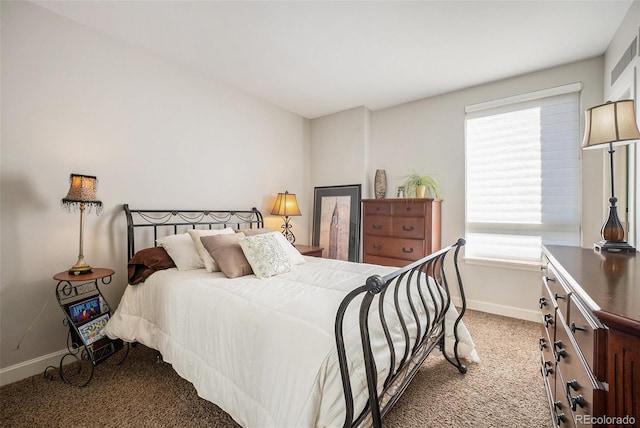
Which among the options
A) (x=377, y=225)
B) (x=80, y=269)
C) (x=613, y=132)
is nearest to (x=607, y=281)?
(x=613, y=132)

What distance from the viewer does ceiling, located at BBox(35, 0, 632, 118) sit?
198 cm

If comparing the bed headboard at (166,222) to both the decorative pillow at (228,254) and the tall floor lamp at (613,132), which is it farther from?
the tall floor lamp at (613,132)

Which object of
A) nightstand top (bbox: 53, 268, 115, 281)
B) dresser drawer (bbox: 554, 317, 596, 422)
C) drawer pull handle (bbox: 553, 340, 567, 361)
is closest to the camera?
dresser drawer (bbox: 554, 317, 596, 422)

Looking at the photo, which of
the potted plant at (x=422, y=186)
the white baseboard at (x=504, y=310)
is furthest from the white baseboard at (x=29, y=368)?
the white baseboard at (x=504, y=310)

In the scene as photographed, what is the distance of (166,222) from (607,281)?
3094 millimetres

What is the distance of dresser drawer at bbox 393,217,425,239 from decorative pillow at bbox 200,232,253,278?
1.86 meters

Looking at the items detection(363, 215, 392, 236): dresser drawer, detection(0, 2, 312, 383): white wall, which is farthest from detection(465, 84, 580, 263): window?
detection(0, 2, 312, 383): white wall

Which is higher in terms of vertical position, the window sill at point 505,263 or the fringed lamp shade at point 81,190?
the fringed lamp shade at point 81,190

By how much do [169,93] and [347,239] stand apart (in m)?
2.75

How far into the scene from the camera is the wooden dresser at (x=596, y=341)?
2.11 feet

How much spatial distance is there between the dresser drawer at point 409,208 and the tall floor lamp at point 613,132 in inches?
57.8

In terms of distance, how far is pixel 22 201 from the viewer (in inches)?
74.4

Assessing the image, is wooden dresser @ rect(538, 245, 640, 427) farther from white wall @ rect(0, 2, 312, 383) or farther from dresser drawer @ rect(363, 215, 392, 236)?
white wall @ rect(0, 2, 312, 383)

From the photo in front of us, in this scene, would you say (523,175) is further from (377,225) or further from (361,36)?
(361,36)
